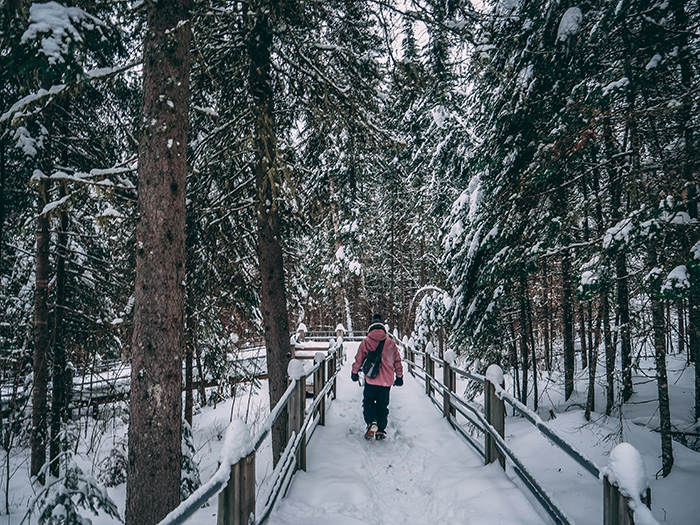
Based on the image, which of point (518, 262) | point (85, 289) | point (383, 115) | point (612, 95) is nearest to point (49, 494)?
point (85, 289)

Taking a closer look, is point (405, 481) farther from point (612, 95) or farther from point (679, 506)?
point (612, 95)

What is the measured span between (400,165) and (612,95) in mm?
14111

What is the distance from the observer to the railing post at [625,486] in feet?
6.63

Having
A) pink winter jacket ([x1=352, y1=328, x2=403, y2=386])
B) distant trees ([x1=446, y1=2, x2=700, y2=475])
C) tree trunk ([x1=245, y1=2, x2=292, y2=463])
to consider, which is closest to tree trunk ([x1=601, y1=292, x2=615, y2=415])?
distant trees ([x1=446, y1=2, x2=700, y2=475])

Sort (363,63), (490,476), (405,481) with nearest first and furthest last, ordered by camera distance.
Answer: (490,476), (405,481), (363,63)

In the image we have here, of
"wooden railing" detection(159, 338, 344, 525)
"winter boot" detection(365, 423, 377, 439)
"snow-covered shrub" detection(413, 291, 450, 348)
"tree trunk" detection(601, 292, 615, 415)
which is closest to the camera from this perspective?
"wooden railing" detection(159, 338, 344, 525)

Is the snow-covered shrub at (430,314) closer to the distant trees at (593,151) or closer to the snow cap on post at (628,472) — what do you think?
the distant trees at (593,151)

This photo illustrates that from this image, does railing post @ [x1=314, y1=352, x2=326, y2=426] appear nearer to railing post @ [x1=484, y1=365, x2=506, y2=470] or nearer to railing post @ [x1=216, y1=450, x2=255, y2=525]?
railing post @ [x1=484, y1=365, x2=506, y2=470]

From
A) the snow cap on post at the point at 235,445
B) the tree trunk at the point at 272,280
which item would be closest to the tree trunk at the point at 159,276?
the snow cap on post at the point at 235,445

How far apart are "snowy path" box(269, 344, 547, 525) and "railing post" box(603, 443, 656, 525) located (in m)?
1.66

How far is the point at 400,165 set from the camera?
18047 mm

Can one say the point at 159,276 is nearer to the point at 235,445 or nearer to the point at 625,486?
the point at 235,445

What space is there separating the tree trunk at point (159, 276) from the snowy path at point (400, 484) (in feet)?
4.78

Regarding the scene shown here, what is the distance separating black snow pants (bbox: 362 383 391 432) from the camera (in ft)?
21.9
